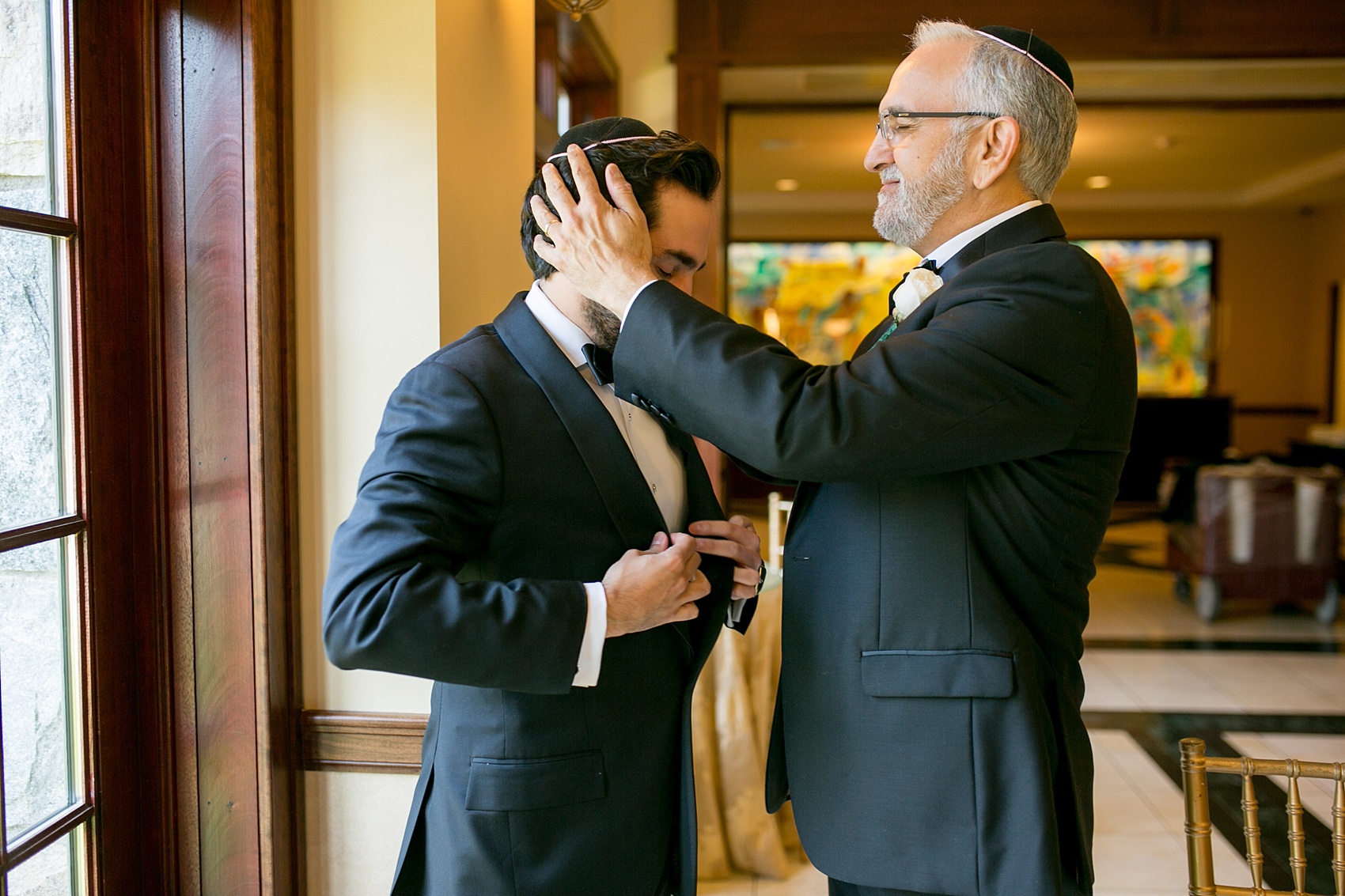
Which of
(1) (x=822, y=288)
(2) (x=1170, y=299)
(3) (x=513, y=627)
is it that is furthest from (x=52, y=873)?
(2) (x=1170, y=299)

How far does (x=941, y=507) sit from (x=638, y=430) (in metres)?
0.41

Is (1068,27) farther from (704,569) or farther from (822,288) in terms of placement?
(822,288)

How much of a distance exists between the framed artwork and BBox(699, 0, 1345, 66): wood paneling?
7642mm

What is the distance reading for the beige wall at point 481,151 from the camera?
178 cm

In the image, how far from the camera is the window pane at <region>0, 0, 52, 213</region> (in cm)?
129

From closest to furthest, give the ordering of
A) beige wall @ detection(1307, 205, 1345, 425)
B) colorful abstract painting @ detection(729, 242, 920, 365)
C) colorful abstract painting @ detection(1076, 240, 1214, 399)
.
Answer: beige wall @ detection(1307, 205, 1345, 425) → colorful abstract painting @ detection(1076, 240, 1214, 399) → colorful abstract painting @ detection(729, 242, 920, 365)

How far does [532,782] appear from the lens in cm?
119

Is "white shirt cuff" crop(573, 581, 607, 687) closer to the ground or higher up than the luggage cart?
higher up

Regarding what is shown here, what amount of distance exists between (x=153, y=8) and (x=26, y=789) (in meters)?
1.14

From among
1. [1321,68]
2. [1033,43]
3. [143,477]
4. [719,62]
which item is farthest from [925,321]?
[1321,68]

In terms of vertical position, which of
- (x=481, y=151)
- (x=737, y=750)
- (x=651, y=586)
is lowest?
(x=737, y=750)

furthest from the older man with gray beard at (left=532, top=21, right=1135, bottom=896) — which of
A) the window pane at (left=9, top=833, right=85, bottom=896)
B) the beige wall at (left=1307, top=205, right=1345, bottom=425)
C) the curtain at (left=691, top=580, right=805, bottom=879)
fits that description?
the beige wall at (left=1307, top=205, right=1345, bottom=425)

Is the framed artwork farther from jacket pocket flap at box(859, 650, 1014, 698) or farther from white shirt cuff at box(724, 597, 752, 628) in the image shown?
jacket pocket flap at box(859, 650, 1014, 698)

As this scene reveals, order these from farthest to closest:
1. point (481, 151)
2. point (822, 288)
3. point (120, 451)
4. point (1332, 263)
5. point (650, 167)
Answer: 1. point (822, 288)
2. point (1332, 263)
3. point (481, 151)
4. point (120, 451)
5. point (650, 167)
